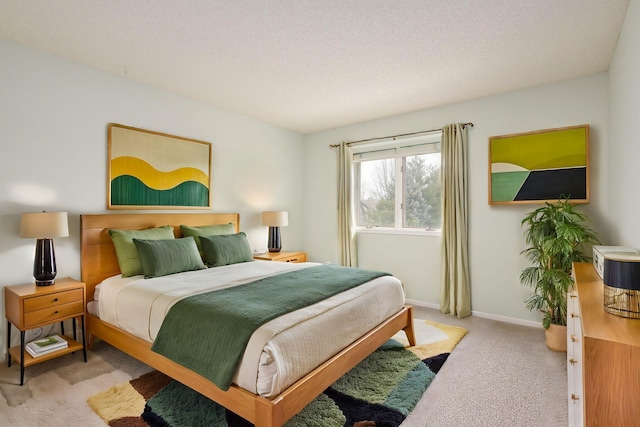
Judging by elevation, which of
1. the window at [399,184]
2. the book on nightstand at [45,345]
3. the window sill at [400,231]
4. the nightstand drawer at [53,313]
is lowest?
the book on nightstand at [45,345]

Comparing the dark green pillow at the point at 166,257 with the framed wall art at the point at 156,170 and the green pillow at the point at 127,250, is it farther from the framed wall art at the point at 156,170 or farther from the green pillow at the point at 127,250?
the framed wall art at the point at 156,170

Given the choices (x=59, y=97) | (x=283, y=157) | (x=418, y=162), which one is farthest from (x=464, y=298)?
(x=59, y=97)

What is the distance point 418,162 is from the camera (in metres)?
4.49

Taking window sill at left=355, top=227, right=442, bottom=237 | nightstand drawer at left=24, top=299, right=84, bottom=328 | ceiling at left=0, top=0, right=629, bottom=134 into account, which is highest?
ceiling at left=0, top=0, right=629, bottom=134

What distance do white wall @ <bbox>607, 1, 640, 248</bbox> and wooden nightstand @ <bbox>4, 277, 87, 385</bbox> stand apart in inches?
158

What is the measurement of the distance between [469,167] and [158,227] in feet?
11.8

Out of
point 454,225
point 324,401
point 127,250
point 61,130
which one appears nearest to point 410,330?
point 324,401

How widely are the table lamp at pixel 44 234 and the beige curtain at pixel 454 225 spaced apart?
3857 millimetres

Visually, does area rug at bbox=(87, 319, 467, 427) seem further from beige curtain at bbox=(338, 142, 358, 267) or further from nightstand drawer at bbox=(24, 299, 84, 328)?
beige curtain at bbox=(338, 142, 358, 267)

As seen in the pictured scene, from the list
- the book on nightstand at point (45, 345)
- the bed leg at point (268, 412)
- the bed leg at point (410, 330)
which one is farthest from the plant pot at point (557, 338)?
the book on nightstand at point (45, 345)

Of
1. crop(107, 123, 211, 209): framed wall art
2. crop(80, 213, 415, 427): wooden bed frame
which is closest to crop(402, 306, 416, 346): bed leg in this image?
crop(80, 213, 415, 427): wooden bed frame

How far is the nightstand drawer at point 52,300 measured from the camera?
2439 millimetres

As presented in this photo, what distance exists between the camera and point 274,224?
460cm

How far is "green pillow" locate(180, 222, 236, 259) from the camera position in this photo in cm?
368
